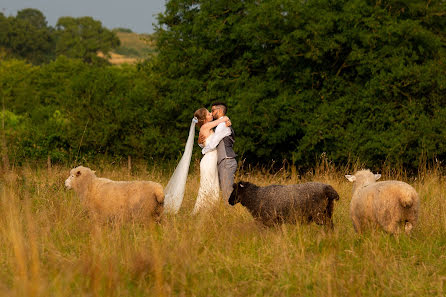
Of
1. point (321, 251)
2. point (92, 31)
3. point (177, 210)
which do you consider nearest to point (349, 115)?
point (177, 210)

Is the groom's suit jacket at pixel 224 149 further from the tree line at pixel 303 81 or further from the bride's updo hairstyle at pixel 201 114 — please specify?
the tree line at pixel 303 81

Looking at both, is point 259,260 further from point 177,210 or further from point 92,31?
point 92,31

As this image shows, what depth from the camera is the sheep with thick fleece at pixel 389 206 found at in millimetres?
6492

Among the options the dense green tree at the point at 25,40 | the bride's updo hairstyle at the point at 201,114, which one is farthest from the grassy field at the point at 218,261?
the dense green tree at the point at 25,40

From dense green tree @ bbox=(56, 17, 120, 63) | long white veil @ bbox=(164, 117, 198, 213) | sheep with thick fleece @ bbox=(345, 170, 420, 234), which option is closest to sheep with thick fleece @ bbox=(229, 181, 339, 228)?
sheep with thick fleece @ bbox=(345, 170, 420, 234)

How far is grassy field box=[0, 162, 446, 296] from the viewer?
4.84 metres

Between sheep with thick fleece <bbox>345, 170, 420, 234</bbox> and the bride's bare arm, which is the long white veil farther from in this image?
sheep with thick fleece <bbox>345, 170, 420, 234</bbox>

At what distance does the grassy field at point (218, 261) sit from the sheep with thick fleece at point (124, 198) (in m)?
0.29

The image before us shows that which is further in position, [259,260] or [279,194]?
[279,194]

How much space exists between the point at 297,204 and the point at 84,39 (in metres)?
104

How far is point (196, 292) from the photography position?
4855 mm

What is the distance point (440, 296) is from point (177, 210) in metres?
5.13

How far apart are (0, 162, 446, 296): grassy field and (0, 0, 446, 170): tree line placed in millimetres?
9060

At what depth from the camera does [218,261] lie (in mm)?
5629
